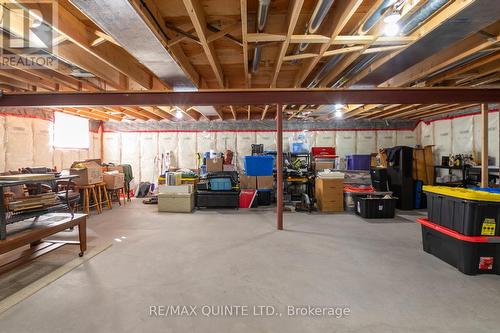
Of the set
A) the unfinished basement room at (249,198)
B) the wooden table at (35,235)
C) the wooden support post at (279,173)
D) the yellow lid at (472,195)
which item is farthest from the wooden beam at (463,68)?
the wooden table at (35,235)

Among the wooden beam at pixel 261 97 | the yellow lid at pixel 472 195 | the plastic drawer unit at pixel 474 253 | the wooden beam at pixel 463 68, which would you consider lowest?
the plastic drawer unit at pixel 474 253

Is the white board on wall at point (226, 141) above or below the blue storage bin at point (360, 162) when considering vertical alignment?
above

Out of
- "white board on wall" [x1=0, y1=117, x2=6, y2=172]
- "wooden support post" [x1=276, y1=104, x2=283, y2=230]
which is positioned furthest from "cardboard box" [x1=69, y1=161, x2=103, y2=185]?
"wooden support post" [x1=276, y1=104, x2=283, y2=230]

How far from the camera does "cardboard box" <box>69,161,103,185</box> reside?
5555 mm

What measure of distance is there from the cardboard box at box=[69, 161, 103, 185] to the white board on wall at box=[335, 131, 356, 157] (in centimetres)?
703

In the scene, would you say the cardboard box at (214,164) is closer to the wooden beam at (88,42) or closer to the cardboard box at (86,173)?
the cardboard box at (86,173)

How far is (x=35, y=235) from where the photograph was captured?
2627 mm

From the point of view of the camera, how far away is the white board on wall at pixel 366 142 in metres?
8.05

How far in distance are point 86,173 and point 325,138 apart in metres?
6.83

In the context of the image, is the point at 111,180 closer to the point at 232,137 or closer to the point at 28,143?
the point at 28,143

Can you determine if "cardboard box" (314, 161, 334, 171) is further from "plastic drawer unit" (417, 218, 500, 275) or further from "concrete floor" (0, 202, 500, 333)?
"plastic drawer unit" (417, 218, 500, 275)

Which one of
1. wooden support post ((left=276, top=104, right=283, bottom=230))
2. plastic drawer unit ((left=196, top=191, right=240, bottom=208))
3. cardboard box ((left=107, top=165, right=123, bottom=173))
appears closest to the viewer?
wooden support post ((left=276, top=104, right=283, bottom=230))

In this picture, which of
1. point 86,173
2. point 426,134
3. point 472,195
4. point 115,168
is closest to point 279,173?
point 472,195

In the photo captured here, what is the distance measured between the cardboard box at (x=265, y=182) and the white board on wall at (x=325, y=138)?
8.43 ft
